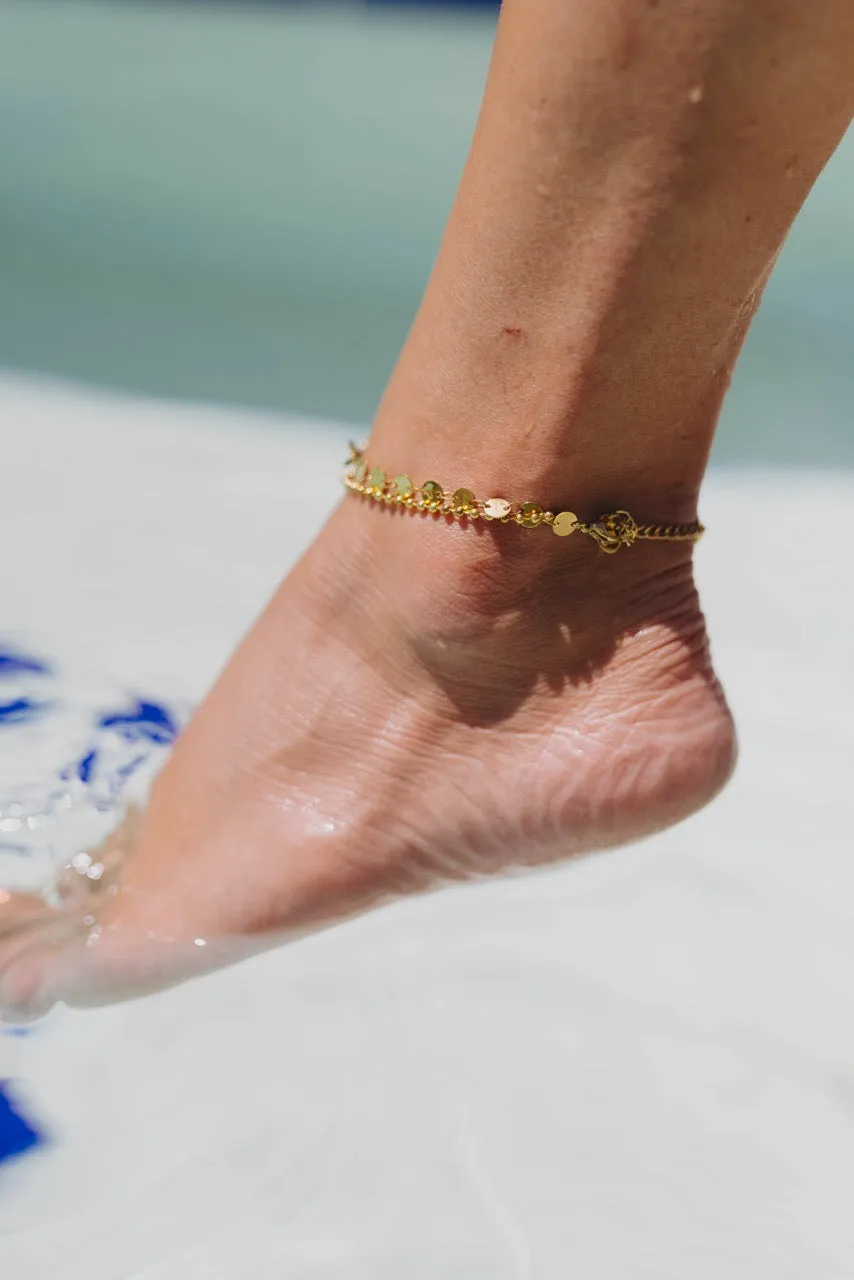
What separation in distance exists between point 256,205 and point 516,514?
155 cm

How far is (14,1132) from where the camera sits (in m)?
0.64

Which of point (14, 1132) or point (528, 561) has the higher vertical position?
point (528, 561)

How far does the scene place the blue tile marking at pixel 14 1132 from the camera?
24.7 inches

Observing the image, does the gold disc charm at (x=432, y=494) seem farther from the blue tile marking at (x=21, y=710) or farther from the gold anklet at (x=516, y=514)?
the blue tile marking at (x=21, y=710)

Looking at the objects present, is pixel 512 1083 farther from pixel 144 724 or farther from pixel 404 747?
pixel 144 724

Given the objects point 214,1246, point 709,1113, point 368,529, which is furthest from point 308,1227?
point 368,529

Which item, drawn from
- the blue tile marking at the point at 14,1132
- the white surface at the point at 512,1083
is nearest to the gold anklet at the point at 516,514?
the white surface at the point at 512,1083

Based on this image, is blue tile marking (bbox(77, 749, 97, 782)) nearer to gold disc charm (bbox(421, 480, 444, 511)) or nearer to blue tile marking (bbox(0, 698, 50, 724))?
blue tile marking (bbox(0, 698, 50, 724))

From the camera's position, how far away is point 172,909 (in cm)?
75

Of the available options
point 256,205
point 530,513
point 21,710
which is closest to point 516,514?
point 530,513

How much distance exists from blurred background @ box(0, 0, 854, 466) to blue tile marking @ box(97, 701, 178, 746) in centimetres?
63

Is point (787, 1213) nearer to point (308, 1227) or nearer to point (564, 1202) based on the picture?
point (564, 1202)

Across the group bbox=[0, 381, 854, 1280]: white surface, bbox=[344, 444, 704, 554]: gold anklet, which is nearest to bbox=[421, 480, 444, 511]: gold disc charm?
bbox=[344, 444, 704, 554]: gold anklet

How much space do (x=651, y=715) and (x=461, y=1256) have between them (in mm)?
278
